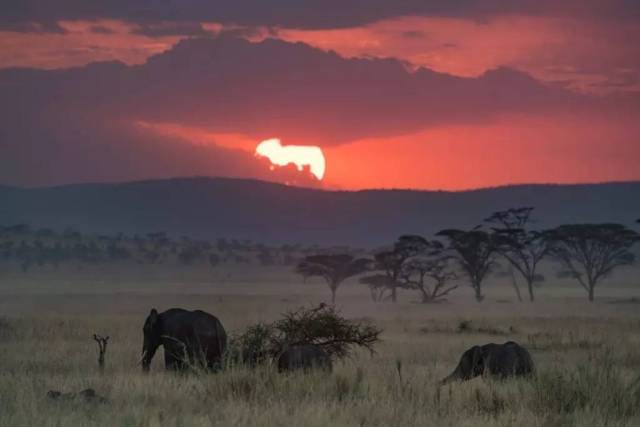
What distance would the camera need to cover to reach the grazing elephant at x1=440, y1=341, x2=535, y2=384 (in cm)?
1518

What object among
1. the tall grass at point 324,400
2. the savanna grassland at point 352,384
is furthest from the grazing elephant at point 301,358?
the tall grass at point 324,400

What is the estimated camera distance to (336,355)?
18609 millimetres

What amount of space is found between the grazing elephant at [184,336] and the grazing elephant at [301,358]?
5.67ft

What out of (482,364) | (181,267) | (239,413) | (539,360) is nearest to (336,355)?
(482,364)

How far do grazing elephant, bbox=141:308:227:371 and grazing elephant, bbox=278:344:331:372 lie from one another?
1.73m

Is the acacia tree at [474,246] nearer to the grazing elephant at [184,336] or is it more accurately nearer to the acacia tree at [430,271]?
the acacia tree at [430,271]

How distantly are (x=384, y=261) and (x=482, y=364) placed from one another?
178 ft

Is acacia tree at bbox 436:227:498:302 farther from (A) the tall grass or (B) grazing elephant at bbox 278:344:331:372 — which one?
(B) grazing elephant at bbox 278:344:331:372

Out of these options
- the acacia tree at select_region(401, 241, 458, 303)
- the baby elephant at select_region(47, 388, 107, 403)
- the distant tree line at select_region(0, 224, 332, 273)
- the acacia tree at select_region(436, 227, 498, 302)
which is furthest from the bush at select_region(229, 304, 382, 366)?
the distant tree line at select_region(0, 224, 332, 273)

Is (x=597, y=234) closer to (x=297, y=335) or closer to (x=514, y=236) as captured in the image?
(x=514, y=236)

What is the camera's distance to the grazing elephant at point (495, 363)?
1518 cm

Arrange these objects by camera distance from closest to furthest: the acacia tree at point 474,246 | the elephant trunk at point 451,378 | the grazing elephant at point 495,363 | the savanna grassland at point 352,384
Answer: the savanna grassland at point 352,384, the elephant trunk at point 451,378, the grazing elephant at point 495,363, the acacia tree at point 474,246

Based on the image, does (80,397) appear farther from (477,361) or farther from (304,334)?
(304,334)

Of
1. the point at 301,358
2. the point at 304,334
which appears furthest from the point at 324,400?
the point at 304,334
